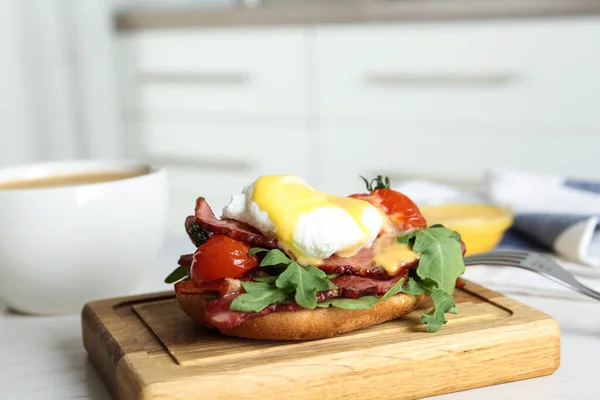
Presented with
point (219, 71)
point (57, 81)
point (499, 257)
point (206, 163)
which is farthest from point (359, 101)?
point (499, 257)

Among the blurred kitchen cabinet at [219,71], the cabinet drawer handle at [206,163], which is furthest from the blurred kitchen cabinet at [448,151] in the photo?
the cabinet drawer handle at [206,163]

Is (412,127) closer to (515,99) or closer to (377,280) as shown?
(515,99)

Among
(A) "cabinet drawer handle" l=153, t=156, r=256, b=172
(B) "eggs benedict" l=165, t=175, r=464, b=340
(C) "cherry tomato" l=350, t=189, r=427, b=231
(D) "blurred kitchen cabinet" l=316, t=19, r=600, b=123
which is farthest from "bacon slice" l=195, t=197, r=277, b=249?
(A) "cabinet drawer handle" l=153, t=156, r=256, b=172

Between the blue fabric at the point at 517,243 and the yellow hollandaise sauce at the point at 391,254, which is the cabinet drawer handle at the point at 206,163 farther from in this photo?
the yellow hollandaise sauce at the point at 391,254

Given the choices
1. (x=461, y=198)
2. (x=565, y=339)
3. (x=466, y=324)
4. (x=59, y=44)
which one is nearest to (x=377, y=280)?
(x=466, y=324)

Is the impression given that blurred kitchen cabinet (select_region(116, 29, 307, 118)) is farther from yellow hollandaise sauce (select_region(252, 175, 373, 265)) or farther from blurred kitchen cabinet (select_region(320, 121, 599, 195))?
yellow hollandaise sauce (select_region(252, 175, 373, 265))

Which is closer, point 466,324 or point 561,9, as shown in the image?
point 466,324
